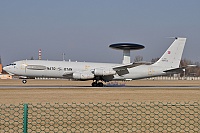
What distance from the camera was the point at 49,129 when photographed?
13.5 m

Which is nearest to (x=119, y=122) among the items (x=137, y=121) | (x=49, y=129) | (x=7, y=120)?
(x=137, y=121)

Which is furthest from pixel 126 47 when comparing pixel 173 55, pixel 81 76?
pixel 81 76

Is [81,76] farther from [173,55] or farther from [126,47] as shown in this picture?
[126,47]

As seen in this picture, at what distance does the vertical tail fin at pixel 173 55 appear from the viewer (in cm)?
6050

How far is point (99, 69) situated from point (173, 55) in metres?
11.5

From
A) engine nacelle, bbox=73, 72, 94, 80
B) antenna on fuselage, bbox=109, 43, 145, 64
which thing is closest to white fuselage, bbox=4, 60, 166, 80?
engine nacelle, bbox=73, 72, 94, 80

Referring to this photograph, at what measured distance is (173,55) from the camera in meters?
60.8

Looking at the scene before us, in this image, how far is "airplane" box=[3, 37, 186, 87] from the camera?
181ft

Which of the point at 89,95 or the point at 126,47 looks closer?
the point at 89,95

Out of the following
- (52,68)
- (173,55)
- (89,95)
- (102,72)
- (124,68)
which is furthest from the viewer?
(173,55)

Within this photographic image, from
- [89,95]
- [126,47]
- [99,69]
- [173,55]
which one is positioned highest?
[126,47]

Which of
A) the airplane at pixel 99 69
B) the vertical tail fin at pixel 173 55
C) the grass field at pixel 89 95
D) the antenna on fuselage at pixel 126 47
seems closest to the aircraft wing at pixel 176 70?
the airplane at pixel 99 69

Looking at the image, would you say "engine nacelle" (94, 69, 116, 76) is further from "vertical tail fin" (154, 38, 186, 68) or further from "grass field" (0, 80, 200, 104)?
"grass field" (0, 80, 200, 104)

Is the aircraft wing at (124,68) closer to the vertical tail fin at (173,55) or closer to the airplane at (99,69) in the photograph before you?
the airplane at (99,69)
